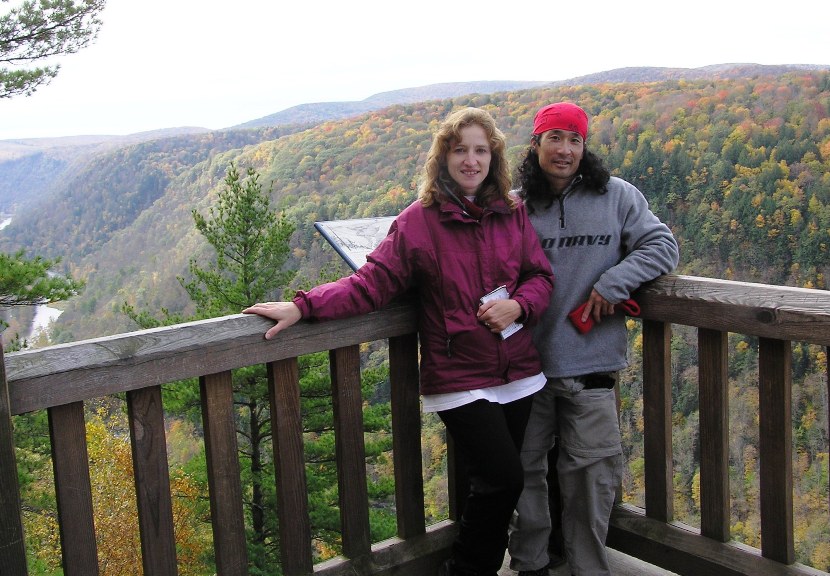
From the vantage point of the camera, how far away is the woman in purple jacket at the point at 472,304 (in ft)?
6.21

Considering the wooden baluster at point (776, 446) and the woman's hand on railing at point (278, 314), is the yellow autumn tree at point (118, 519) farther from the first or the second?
the wooden baluster at point (776, 446)

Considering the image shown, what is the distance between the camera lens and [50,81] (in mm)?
10070

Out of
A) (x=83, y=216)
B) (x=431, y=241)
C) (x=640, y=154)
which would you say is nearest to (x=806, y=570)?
(x=431, y=241)

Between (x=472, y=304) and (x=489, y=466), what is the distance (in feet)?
1.28

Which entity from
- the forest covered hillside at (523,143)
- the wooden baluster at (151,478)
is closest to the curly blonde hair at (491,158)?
the wooden baluster at (151,478)

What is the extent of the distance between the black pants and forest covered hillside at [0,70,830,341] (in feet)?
91.5

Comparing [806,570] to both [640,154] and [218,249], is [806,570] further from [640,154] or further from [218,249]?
[640,154]

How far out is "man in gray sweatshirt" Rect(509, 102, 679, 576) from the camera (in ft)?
6.79

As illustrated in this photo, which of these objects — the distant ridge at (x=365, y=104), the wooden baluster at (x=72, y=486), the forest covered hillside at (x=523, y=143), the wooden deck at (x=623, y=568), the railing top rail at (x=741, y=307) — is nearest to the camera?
the wooden baluster at (x=72, y=486)

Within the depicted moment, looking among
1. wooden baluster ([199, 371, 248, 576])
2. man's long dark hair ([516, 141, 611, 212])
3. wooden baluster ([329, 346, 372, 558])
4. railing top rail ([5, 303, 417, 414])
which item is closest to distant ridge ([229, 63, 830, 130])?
man's long dark hair ([516, 141, 611, 212])

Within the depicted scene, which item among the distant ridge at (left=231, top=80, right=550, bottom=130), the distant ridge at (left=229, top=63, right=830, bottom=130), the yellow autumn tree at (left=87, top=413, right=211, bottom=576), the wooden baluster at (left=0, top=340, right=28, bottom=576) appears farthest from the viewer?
the distant ridge at (left=231, top=80, right=550, bottom=130)

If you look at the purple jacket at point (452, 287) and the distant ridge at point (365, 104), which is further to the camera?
the distant ridge at point (365, 104)

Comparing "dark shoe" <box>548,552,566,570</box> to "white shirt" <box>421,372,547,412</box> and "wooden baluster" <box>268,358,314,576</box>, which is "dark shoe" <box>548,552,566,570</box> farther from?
"wooden baluster" <box>268,358,314,576</box>

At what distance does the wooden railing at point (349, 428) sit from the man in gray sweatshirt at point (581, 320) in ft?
0.40
